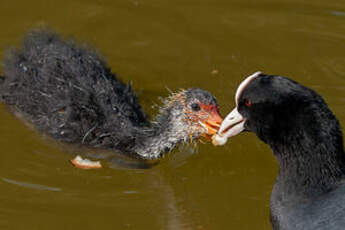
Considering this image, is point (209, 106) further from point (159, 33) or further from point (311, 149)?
point (159, 33)

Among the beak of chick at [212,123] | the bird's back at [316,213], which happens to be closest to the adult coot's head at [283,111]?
the bird's back at [316,213]

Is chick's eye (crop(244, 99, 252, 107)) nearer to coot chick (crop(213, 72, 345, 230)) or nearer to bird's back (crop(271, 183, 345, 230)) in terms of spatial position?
coot chick (crop(213, 72, 345, 230))

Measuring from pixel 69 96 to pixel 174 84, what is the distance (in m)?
1.34

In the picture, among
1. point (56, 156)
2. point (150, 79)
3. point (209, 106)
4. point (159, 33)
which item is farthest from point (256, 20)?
point (56, 156)

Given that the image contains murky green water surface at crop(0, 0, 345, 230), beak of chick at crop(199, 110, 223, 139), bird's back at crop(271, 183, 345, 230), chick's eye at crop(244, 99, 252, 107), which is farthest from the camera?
beak of chick at crop(199, 110, 223, 139)

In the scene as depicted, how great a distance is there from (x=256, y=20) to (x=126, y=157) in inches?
103

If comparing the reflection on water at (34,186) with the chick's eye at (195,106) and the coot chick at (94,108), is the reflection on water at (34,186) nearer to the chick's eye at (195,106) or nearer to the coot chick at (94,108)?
the coot chick at (94,108)

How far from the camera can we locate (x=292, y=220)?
425 centimetres

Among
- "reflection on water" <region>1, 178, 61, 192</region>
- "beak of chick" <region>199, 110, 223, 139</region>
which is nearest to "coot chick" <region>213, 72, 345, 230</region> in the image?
"beak of chick" <region>199, 110, 223, 139</region>

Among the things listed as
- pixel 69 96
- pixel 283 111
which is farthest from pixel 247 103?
pixel 69 96

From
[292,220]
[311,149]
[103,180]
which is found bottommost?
[103,180]

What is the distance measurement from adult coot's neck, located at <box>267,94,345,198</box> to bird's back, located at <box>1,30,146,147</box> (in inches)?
61.2

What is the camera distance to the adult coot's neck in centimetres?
412

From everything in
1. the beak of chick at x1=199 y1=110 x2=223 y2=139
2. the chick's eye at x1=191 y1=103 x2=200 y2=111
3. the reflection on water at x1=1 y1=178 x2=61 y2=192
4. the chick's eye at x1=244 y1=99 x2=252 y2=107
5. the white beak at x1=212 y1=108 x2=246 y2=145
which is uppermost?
the chick's eye at x1=244 y1=99 x2=252 y2=107
